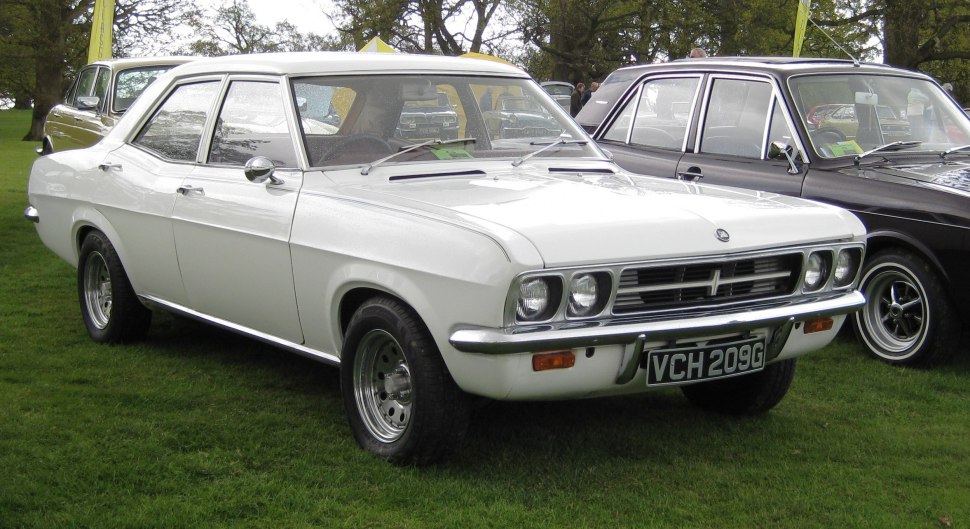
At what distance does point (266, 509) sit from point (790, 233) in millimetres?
2236

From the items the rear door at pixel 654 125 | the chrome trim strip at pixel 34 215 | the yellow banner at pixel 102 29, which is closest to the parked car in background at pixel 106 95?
the yellow banner at pixel 102 29

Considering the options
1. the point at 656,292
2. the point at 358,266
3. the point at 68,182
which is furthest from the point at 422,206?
the point at 68,182

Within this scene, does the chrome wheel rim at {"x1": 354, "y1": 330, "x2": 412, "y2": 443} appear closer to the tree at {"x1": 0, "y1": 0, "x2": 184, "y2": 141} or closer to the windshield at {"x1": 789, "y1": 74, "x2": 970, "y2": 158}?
the windshield at {"x1": 789, "y1": 74, "x2": 970, "y2": 158}

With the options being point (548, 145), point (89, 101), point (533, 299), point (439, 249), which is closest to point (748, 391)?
point (548, 145)

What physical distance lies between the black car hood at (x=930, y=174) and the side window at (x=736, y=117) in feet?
2.49

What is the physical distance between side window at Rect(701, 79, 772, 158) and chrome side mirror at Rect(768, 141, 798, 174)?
6.2 inches

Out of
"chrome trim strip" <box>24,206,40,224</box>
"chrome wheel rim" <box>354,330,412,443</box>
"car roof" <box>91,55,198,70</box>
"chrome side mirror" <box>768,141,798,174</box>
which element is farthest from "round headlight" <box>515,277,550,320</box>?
"car roof" <box>91,55,198,70</box>

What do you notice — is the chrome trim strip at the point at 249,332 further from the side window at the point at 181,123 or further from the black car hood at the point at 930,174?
the black car hood at the point at 930,174

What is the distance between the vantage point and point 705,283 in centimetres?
415

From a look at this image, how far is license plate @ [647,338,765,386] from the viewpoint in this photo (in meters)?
4.04

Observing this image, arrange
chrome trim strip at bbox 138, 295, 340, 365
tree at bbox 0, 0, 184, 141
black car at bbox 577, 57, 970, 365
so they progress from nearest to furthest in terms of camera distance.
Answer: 1. chrome trim strip at bbox 138, 295, 340, 365
2. black car at bbox 577, 57, 970, 365
3. tree at bbox 0, 0, 184, 141

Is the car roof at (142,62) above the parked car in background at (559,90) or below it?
above

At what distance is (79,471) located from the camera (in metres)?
4.27

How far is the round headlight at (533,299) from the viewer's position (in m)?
3.81
